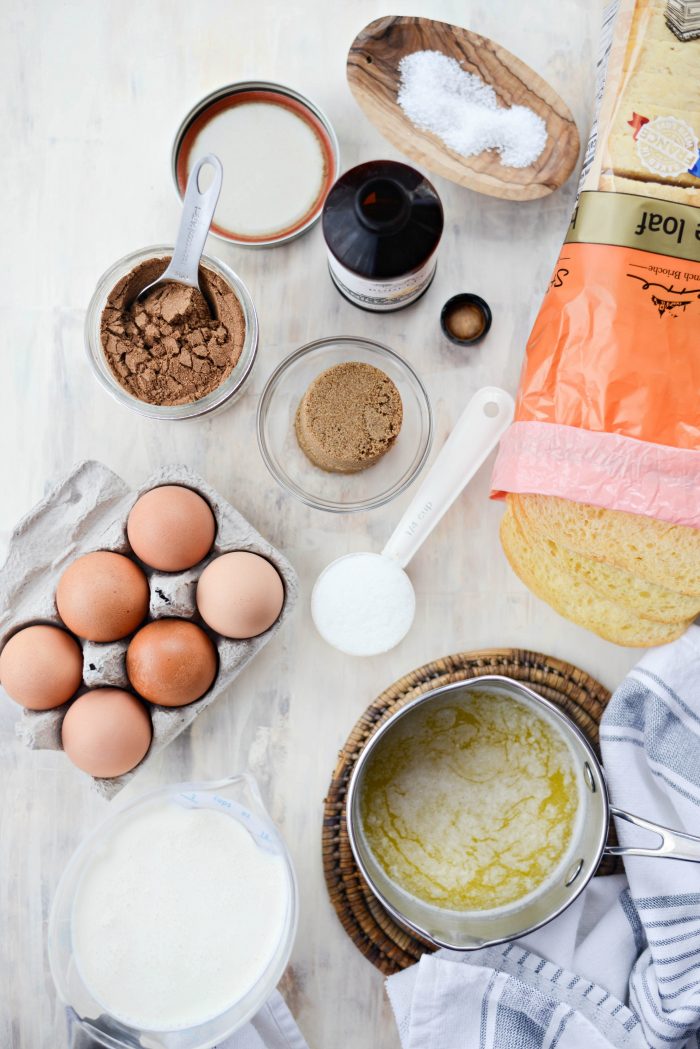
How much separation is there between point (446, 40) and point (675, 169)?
1.08 ft

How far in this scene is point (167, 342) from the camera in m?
0.98

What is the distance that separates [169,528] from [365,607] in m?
0.25

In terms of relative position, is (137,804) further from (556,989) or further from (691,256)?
(691,256)

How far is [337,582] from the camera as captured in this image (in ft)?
3.34

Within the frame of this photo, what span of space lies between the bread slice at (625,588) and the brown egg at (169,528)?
14.4 inches

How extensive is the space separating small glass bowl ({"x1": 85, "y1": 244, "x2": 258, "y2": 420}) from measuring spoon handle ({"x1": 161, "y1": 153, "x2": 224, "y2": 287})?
0.03m

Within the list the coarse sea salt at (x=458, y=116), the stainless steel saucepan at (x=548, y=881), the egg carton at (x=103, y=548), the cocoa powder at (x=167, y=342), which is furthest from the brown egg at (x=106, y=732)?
the coarse sea salt at (x=458, y=116)

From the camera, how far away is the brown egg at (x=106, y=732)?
882 millimetres

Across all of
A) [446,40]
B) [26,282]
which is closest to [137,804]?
[26,282]

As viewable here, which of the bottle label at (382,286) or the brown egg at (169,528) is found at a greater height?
the bottle label at (382,286)

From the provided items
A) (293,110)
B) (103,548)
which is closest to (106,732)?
(103,548)

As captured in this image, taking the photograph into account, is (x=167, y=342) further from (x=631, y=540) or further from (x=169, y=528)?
(x=631, y=540)

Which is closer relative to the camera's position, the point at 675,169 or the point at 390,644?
the point at 675,169

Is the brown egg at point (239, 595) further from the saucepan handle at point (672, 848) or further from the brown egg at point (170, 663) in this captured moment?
the saucepan handle at point (672, 848)
